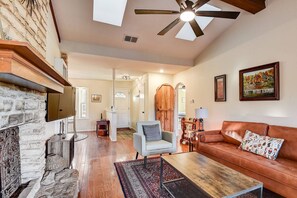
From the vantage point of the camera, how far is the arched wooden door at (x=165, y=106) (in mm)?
5688

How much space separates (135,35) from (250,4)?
2.31 meters

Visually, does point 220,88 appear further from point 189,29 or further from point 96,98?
point 96,98

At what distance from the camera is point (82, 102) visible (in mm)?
7047

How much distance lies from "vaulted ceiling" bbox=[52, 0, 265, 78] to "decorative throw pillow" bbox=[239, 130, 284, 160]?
232 cm

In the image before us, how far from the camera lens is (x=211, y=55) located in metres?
4.21

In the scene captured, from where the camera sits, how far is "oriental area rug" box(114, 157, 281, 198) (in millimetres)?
2112

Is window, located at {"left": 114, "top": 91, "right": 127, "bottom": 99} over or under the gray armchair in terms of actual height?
over

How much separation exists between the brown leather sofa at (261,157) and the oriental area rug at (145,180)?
0.33 meters

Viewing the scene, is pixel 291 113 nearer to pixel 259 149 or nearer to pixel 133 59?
pixel 259 149

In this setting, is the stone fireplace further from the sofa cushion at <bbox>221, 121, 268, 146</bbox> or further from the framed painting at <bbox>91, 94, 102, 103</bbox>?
the framed painting at <bbox>91, 94, 102, 103</bbox>

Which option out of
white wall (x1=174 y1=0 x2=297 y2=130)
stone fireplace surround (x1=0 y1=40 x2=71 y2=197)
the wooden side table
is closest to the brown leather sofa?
white wall (x1=174 y1=0 x2=297 y2=130)

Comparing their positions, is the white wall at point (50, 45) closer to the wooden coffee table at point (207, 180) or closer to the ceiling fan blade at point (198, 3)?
the wooden coffee table at point (207, 180)

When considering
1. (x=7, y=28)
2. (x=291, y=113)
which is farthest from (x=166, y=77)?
(x=7, y=28)

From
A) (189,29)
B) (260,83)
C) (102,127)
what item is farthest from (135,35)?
(102,127)
